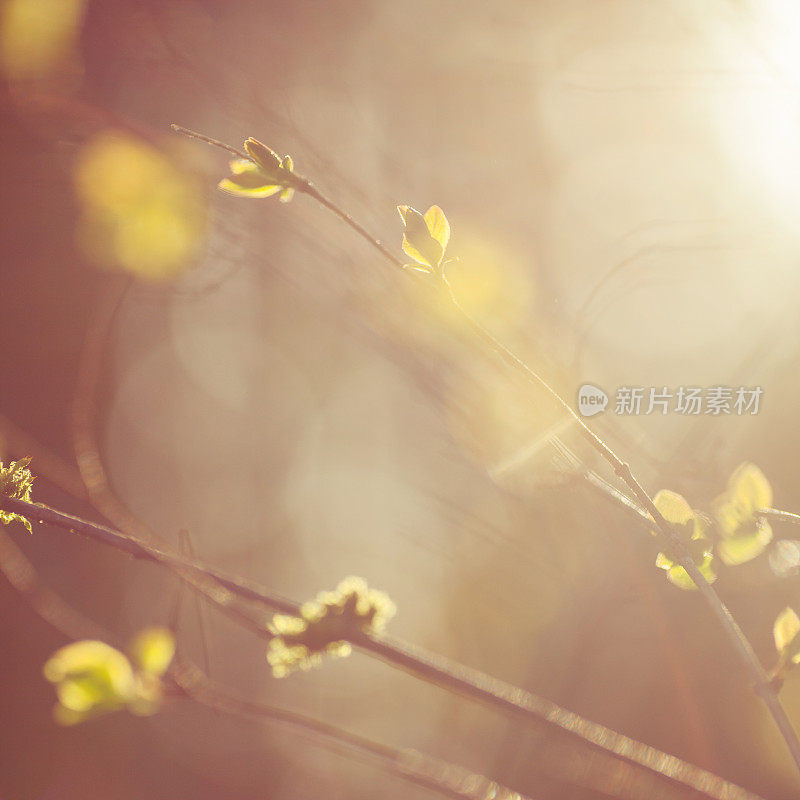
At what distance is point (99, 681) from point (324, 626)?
0.08m

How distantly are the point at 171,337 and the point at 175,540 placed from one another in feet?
1.10

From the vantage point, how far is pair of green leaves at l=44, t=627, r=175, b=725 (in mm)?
173

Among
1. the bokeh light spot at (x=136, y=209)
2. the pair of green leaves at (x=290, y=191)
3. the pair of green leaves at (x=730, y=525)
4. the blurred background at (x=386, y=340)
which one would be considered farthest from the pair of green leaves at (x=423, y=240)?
the bokeh light spot at (x=136, y=209)

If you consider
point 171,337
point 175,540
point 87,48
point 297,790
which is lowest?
point 297,790

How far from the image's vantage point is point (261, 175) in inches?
6.9

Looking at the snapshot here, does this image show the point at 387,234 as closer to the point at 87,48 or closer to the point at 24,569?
the point at 24,569

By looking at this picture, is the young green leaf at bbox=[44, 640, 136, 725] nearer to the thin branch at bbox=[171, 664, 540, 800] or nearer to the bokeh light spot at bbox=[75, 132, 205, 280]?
the thin branch at bbox=[171, 664, 540, 800]

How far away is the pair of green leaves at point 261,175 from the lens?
173 mm

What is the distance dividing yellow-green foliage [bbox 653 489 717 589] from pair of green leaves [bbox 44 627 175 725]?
19 centimetres

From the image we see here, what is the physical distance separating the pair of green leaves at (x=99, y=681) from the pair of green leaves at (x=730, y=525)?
19 cm

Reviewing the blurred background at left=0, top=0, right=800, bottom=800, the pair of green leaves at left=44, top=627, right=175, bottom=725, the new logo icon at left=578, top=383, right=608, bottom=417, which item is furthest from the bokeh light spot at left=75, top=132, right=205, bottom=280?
the pair of green leaves at left=44, top=627, right=175, bottom=725

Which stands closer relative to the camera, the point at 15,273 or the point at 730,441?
the point at 730,441

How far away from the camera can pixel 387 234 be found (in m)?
0.55

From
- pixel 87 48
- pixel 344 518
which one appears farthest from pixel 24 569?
pixel 87 48
